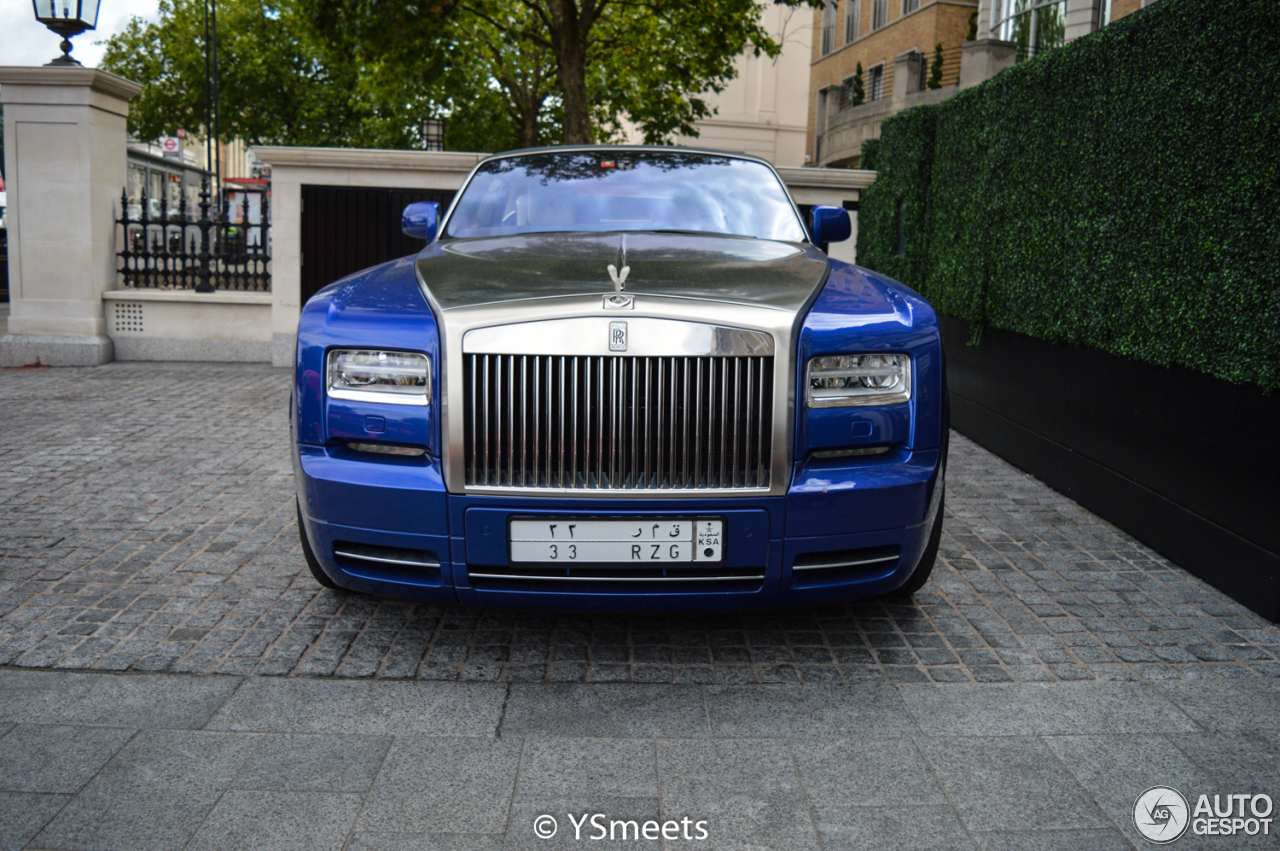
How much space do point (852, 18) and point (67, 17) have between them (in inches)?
1312

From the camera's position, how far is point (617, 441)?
3250mm

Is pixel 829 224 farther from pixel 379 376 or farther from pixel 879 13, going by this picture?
pixel 879 13

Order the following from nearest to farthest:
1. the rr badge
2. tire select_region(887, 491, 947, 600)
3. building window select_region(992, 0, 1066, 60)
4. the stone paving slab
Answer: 1. the stone paving slab
2. the rr badge
3. tire select_region(887, 491, 947, 600)
4. building window select_region(992, 0, 1066, 60)

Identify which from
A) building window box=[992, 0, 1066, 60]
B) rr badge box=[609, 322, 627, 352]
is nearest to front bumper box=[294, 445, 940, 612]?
rr badge box=[609, 322, 627, 352]

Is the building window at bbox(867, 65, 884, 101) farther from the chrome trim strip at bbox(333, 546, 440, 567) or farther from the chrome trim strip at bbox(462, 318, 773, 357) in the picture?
the chrome trim strip at bbox(333, 546, 440, 567)

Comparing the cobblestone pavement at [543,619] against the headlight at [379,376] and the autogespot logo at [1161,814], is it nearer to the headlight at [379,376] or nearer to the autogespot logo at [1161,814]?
the autogespot logo at [1161,814]

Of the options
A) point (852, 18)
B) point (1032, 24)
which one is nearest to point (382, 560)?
point (1032, 24)

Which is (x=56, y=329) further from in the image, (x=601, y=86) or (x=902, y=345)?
(x=601, y=86)

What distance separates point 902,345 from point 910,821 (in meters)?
1.48

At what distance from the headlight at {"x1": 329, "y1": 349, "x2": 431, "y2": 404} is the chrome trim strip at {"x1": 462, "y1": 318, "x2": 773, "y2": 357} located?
0.19 m

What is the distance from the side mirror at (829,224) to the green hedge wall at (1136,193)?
1.56 meters

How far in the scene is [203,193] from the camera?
12148 mm

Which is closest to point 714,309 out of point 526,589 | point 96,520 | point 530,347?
point 530,347

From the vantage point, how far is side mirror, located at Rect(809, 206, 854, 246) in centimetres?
515
